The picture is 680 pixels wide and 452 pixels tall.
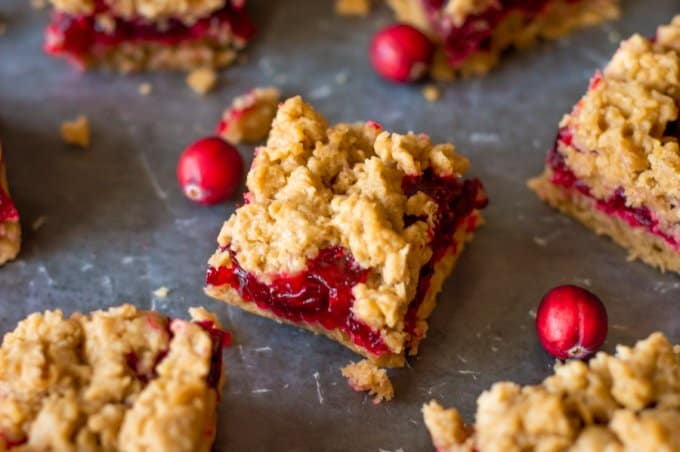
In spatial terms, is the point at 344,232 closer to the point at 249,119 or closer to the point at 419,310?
the point at 419,310

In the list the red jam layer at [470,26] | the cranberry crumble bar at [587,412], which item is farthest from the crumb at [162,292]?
the red jam layer at [470,26]

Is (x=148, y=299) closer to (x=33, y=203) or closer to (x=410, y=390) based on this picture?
(x=33, y=203)

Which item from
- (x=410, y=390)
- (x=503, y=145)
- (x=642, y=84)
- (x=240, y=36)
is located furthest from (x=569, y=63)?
(x=410, y=390)

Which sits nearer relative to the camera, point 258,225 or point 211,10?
point 258,225

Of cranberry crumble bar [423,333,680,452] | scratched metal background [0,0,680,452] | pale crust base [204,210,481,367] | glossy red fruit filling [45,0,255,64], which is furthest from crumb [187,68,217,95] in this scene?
cranberry crumble bar [423,333,680,452]

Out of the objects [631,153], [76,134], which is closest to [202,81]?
[76,134]

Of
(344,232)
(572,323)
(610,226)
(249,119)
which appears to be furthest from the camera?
(249,119)

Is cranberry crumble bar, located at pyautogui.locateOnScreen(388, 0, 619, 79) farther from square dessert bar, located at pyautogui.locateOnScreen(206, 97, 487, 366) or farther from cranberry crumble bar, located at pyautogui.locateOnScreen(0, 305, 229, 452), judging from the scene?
cranberry crumble bar, located at pyautogui.locateOnScreen(0, 305, 229, 452)

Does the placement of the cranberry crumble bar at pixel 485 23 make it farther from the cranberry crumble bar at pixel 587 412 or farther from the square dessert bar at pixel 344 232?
the cranberry crumble bar at pixel 587 412
